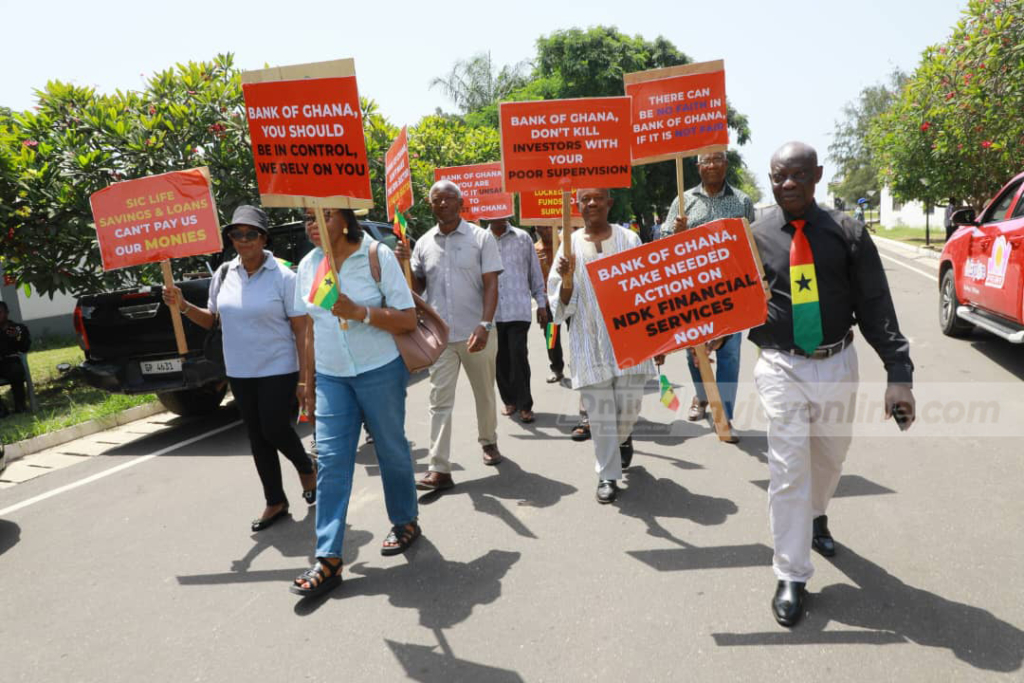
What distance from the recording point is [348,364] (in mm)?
3553

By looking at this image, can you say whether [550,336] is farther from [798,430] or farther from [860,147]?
[860,147]

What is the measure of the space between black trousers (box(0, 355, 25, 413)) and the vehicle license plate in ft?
8.69

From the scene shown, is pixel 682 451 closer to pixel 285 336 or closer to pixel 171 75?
pixel 285 336

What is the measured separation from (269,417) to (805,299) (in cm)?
288

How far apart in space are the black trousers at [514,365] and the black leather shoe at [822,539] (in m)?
3.13

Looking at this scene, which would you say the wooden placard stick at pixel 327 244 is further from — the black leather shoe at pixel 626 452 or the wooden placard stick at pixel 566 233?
the black leather shoe at pixel 626 452

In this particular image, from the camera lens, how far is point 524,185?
15.8 ft

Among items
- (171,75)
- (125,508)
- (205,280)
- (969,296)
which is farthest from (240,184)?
Result: (969,296)

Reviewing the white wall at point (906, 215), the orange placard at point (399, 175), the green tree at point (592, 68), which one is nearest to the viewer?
the orange placard at point (399, 175)

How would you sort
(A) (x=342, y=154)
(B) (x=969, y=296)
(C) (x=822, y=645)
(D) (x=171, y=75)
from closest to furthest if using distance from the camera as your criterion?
(C) (x=822, y=645) < (A) (x=342, y=154) < (B) (x=969, y=296) < (D) (x=171, y=75)

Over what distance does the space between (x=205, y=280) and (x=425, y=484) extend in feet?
10.3

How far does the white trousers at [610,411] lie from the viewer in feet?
14.2

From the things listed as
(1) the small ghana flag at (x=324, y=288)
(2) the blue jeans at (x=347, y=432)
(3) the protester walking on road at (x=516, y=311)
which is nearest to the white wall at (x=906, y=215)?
(3) the protester walking on road at (x=516, y=311)

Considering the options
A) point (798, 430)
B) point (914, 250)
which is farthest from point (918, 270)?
point (798, 430)
